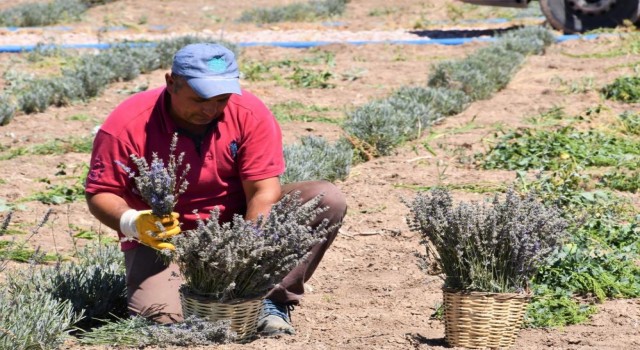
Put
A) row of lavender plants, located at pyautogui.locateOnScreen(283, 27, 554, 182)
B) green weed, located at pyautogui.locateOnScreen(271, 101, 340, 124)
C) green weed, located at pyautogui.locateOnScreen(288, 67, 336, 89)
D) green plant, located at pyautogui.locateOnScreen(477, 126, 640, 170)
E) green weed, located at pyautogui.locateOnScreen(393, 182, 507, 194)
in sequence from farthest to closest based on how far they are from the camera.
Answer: green weed, located at pyautogui.locateOnScreen(288, 67, 336, 89), green weed, located at pyautogui.locateOnScreen(271, 101, 340, 124), green plant, located at pyautogui.locateOnScreen(477, 126, 640, 170), row of lavender plants, located at pyautogui.locateOnScreen(283, 27, 554, 182), green weed, located at pyautogui.locateOnScreen(393, 182, 507, 194)

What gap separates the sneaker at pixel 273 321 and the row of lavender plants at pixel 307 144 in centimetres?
56

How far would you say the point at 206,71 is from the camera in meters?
4.05

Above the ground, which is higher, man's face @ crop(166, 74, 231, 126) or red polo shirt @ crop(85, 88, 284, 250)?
man's face @ crop(166, 74, 231, 126)

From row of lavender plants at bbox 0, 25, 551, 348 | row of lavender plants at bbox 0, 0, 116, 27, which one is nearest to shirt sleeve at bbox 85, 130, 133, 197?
row of lavender plants at bbox 0, 25, 551, 348

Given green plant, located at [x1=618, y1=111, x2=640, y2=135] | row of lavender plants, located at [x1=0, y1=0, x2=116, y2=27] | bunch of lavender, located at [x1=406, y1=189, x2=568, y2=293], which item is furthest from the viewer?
row of lavender plants, located at [x1=0, y1=0, x2=116, y2=27]

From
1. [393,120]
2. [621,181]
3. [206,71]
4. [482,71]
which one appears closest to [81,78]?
[393,120]

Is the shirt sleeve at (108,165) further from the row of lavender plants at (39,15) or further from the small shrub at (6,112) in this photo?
the row of lavender plants at (39,15)

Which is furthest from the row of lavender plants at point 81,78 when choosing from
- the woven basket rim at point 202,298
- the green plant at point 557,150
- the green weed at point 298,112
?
the woven basket rim at point 202,298

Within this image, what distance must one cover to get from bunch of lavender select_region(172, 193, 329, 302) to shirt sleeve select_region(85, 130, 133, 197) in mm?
364

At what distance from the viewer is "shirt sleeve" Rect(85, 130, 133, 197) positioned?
419 centimetres

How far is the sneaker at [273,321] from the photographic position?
4.33 m

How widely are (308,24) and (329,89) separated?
20.7 ft

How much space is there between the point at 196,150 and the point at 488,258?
1.24 meters

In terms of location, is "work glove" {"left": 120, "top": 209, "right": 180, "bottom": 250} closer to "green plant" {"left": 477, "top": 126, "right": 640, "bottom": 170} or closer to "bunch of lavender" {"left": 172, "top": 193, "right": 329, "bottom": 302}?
"bunch of lavender" {"left": 172, "top": 193, "right": 329, "bottom": 302}
